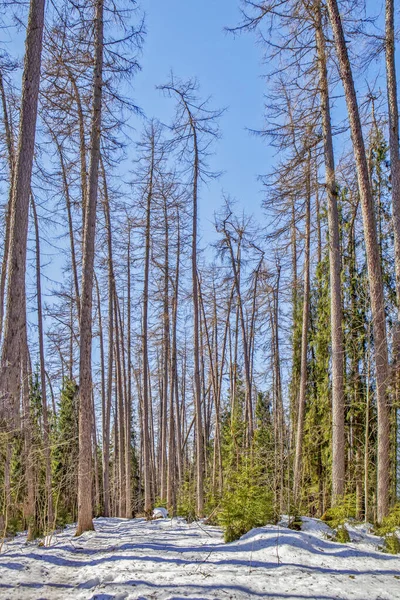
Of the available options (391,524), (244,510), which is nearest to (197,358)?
(244,510)

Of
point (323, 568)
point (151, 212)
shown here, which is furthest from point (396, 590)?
point (151, 212)

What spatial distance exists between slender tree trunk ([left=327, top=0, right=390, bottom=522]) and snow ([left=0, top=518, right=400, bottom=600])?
0.92 meters

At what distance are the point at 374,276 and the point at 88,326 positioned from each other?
504 centimetres

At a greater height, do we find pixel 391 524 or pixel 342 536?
pixel 391 524

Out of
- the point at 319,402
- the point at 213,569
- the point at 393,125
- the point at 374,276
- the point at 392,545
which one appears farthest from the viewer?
the point at 319,402

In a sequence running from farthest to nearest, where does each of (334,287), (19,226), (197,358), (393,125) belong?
(197,358), (334,287), (393,125), (19,226)

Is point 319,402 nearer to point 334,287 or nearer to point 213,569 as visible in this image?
point 334,287

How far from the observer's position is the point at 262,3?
8000mm

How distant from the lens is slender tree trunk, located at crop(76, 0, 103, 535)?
744 centimetres

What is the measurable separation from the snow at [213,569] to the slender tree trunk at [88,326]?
1.22 metres

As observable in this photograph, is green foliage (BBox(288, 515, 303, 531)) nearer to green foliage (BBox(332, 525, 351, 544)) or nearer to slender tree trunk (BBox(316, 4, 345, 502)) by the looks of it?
green foliage (BBox(332, 525, 351, 544))

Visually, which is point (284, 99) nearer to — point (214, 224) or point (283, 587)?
point (214, 224)

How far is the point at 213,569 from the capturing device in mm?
4387

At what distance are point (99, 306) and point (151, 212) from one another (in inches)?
198
